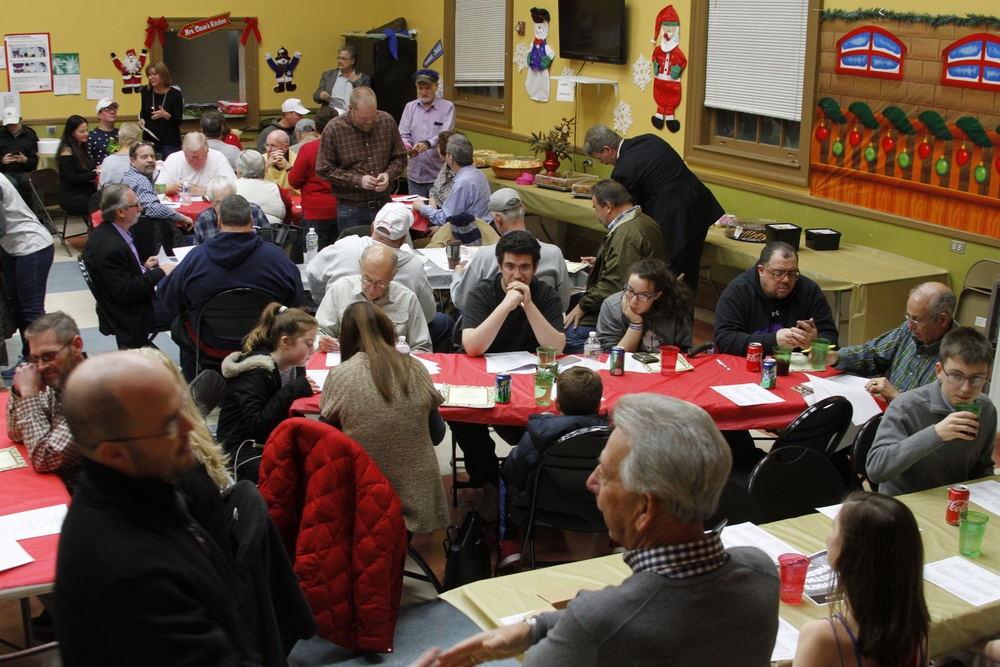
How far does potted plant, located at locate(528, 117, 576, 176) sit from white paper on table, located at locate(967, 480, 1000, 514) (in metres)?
6.42

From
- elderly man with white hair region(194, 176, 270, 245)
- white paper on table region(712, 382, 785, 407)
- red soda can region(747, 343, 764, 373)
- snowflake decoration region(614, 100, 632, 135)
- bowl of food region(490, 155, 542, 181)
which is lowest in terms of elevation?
white paper on table region(712, 382, 785, 407)

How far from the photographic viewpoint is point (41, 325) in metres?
3.37

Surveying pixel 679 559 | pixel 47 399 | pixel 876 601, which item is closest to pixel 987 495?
pixel 876 601

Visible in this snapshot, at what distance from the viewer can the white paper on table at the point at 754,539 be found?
8.95 ft

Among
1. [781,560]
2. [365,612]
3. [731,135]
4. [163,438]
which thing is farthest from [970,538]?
[731,135]

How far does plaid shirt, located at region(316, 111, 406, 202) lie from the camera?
7316 millimetres

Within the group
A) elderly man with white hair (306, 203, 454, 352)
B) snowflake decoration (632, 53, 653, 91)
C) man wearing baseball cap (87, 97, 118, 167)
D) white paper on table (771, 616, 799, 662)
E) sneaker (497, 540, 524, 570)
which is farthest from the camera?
man wearing baseball cap (87, 97, 118, 167)

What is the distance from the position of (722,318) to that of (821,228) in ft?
8.18

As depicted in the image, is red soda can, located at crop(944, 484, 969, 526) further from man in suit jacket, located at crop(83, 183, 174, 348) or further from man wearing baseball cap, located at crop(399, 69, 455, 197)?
man wearing baseball cap, located at crop(399, 69, 455, 197)

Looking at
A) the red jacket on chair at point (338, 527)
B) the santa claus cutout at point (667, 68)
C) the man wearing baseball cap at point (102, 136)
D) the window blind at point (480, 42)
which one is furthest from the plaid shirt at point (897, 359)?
the man wearing baseball cap at point (102, 136)

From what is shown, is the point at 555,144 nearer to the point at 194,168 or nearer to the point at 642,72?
the point at 642,72

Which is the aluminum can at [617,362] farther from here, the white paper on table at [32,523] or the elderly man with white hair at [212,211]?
the elderly man with white hair at [212,211]

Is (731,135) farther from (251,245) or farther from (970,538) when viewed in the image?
(970,538)

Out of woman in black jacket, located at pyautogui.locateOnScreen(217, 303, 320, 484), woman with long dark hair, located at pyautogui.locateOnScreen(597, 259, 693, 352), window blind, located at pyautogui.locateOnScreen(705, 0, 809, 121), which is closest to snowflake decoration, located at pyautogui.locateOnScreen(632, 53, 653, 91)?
window blind, located at pyautogui.locateOnScreen(705, 0, 809, 121)
